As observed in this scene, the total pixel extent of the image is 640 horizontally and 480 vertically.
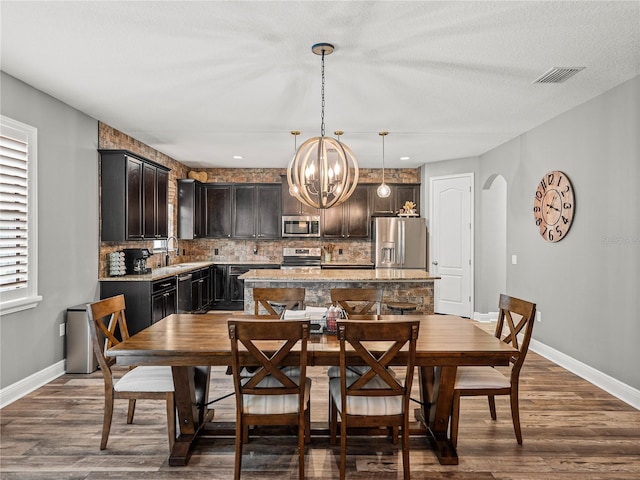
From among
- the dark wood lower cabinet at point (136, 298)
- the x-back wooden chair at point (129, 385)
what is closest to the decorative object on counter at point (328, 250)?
the dark wood lower cabinet at point (136, 298)

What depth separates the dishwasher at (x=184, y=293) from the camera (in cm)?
586

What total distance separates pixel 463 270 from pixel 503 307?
3.91 metres

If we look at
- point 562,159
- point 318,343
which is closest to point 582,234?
point 562,159

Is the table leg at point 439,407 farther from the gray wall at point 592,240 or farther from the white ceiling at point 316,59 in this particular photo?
the white ceiling at point 316,59

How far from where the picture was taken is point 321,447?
108 inches

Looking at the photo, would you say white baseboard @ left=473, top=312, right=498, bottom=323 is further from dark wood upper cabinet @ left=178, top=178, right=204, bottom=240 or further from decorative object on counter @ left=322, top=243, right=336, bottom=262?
dark wood upper cabinet @ left=178, top=178, right=204, bottom=240

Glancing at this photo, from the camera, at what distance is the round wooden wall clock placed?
4.41 metres

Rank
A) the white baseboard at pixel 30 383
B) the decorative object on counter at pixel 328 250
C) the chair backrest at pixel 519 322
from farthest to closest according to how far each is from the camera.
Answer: the decorative object on counter at pixel 328 250
the white baseboard at pixel 30 383
the chair backrest at pixel 519 322

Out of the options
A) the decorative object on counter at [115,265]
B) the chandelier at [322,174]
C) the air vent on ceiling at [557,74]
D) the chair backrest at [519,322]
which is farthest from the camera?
the decorative object on counter at [115,265]

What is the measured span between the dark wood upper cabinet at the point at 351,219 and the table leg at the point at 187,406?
16.9 ft

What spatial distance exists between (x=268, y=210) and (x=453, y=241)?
325 cm

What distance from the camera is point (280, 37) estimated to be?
2803 millimetres

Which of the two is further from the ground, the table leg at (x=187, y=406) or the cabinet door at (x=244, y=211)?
the cabinet door at (x=244, y=211)

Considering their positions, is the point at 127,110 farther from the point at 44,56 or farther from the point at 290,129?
the point at 290,129
